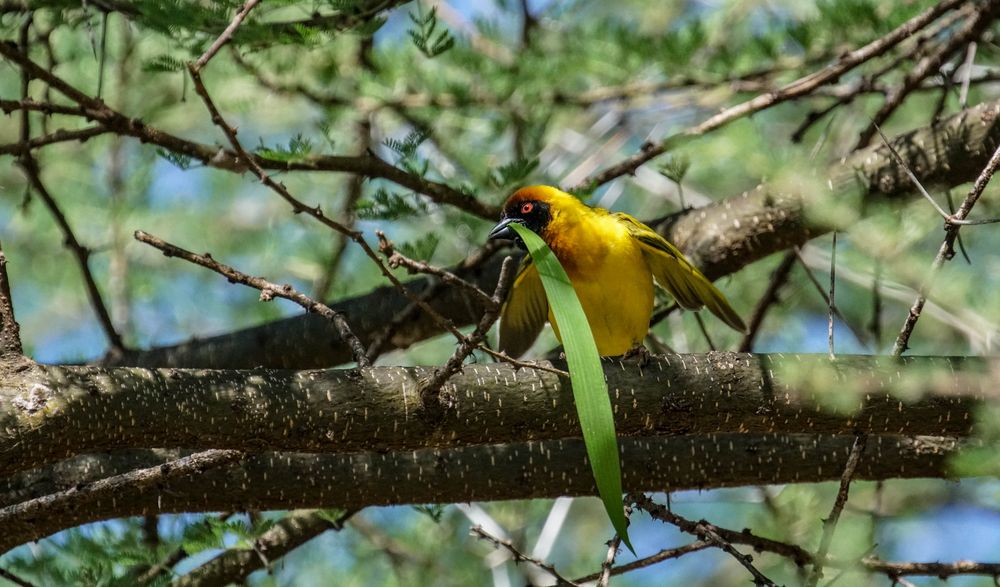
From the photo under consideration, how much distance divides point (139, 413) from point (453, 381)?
736mm

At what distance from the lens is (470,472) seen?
337 centimetres

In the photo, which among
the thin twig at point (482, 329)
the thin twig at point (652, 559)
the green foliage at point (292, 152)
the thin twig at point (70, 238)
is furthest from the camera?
the thin twig at point (70, 238)

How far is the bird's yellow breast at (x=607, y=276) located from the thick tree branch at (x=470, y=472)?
0.76 meters

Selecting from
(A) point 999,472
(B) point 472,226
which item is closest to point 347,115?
(B) point 472,226

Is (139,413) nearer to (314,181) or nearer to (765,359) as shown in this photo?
(765,359)

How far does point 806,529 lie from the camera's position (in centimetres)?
479

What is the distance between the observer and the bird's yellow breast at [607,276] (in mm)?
4203

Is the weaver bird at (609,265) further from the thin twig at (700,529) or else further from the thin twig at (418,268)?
the thin twig at (418,268)

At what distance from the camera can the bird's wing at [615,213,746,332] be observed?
167 inches

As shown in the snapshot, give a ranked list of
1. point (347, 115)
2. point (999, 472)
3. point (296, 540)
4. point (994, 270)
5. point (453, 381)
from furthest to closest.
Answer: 1. point (994, 270)
2. point (347, 115)
3. point (296, 540)
4. point (453, 381)
5. point (999, 472)

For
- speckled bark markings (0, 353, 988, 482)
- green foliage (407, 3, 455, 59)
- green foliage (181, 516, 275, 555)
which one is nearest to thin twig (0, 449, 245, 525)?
speckled bark markings (0, 353, 988, 482)

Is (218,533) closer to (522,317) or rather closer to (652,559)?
(652,559)

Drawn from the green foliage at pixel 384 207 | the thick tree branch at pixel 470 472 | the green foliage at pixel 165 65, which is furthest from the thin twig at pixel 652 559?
the green foliage at pixel 165 65

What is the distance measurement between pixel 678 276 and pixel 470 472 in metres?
1.53
